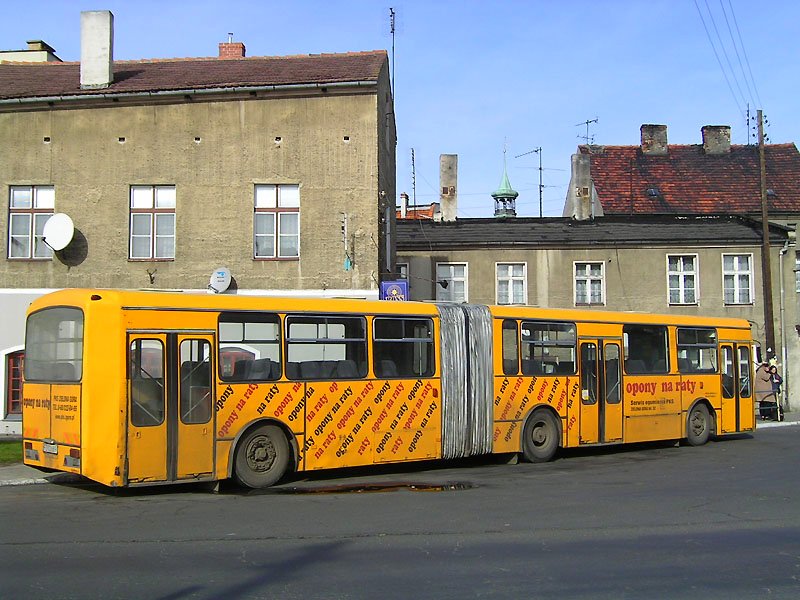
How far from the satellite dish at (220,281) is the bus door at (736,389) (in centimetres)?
1222

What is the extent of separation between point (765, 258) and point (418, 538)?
29.6m

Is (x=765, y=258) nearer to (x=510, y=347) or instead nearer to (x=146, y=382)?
(x=510, y=347)

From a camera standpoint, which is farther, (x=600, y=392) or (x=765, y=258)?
(x=765, y=258)

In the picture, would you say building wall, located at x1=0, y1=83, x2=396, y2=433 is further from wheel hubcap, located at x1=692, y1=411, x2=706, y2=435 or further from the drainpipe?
the drainpipe

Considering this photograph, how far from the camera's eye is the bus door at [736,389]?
68.1 feet

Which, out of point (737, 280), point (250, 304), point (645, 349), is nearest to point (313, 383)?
point (250, 304)

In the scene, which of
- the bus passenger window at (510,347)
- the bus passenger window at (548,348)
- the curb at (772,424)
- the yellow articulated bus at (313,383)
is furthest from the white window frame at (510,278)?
the bus passenger window at (510,347)

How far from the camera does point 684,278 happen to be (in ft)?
118

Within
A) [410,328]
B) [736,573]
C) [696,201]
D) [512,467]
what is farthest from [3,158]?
[696,201]

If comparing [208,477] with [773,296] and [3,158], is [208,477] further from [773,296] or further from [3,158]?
[773,296]

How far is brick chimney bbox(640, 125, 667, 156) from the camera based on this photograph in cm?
4256

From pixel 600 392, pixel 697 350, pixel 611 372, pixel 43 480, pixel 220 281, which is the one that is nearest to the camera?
pixel 43 480

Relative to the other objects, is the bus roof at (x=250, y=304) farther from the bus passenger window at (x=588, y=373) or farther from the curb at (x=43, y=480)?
the curb at (x=43, y=480)

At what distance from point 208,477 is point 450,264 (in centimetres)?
2522
